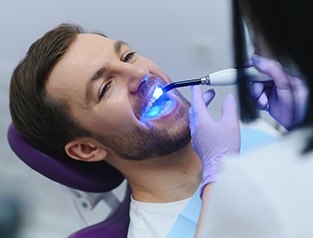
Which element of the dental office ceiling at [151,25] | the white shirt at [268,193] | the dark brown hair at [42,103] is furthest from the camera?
the dental office ceiling at [151,25]

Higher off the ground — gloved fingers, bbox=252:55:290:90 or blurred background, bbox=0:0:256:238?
gloved fingers, bbox=252:55:290:90

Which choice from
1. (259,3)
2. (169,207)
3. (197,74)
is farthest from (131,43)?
(259,3)

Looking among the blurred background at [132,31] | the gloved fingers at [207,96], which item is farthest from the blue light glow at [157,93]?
the blurred background at [132,31]

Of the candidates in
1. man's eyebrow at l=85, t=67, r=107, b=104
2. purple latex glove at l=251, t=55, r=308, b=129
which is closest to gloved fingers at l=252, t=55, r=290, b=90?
purple latex glove at l=251, t=55, r=308, b=129

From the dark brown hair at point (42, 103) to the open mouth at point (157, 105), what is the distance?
20 centimetres

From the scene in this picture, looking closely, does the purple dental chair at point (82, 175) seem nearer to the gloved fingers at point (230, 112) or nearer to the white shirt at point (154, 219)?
the white shirt at point (154, 219)

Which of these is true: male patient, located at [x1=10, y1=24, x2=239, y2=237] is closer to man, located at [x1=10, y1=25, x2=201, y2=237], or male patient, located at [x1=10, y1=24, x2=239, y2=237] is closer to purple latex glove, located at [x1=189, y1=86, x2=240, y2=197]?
man, located at [x1=10, y1=25, x2=201, y2=237]

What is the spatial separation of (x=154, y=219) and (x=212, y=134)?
14.6 inches

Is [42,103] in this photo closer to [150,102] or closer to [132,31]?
[150,102]

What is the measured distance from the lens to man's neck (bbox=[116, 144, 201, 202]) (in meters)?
1.74

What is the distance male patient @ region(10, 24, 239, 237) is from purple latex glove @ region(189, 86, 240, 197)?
16 centimetres

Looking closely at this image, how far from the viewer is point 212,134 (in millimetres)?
1472

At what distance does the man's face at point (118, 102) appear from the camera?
65.9 inches

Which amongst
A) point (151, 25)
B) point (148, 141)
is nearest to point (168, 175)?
point (148, 141)
